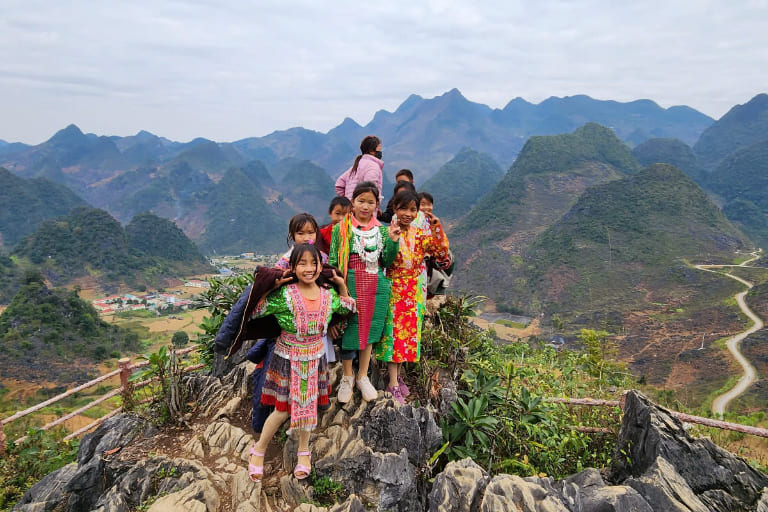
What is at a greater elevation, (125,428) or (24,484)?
(125,428)

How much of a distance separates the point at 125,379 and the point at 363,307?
109 inches

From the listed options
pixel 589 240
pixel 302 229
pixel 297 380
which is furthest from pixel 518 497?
pixel 589 240

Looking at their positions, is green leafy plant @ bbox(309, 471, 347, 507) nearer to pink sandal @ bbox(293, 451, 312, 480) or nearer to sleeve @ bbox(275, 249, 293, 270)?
pink sandal @ bbox(293, 451, 312, 480)

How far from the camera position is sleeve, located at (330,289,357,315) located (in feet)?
9.18

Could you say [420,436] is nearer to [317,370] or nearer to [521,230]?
[317,370]

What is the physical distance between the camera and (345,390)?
323 centimetres

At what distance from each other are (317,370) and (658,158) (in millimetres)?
109703

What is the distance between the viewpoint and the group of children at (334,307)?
265cm

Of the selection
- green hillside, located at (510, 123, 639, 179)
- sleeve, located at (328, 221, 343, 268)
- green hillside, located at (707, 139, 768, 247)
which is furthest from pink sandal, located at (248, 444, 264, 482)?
green hillside, located at (707, 139, 768, 247)

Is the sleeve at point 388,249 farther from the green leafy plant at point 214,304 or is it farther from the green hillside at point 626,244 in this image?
the green hillside at point 626,244

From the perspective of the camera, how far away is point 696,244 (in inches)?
1511

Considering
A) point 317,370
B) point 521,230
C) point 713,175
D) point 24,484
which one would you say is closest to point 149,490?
point 317,370

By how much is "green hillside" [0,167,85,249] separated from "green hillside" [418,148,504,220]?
8069cm

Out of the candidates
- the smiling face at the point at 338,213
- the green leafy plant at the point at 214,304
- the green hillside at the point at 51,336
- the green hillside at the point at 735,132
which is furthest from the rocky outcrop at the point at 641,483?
the green hillside at the point at 735,132
